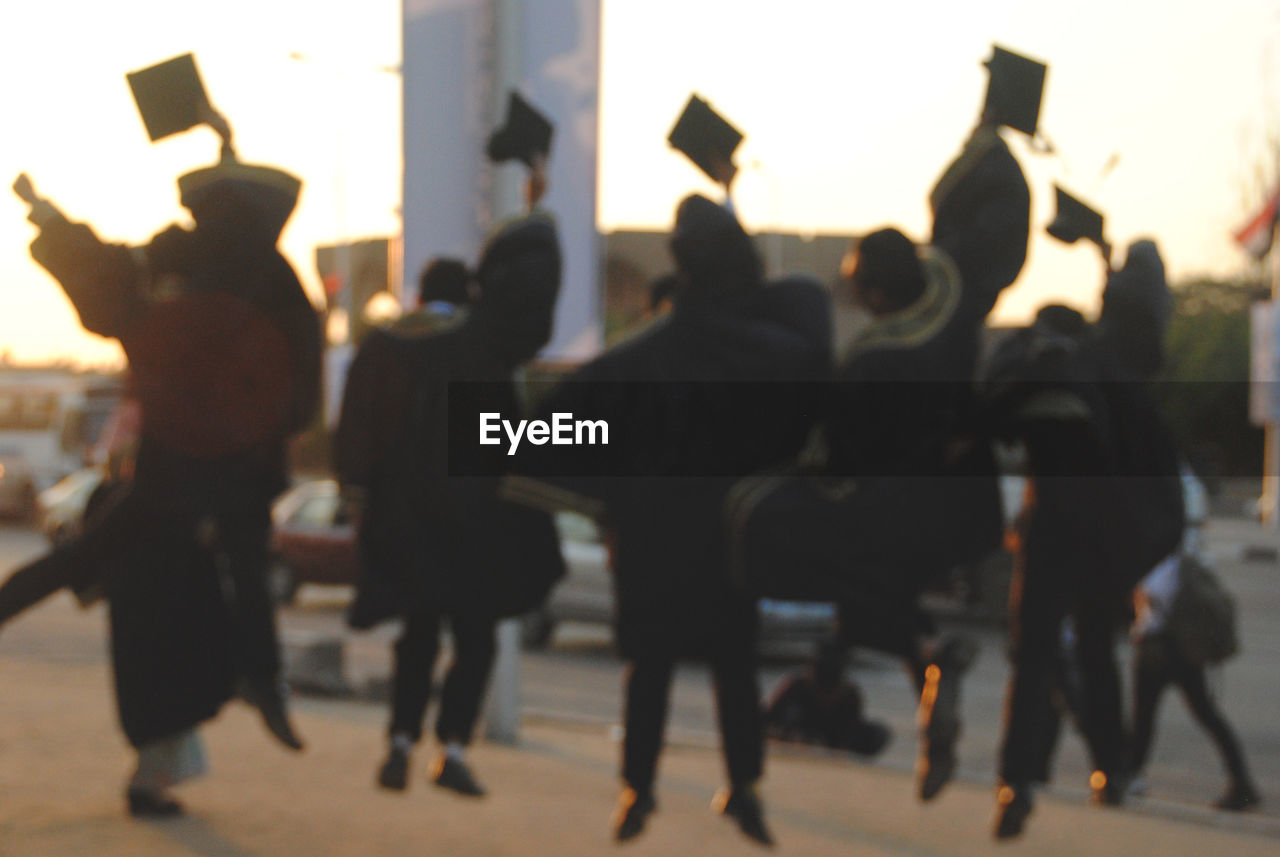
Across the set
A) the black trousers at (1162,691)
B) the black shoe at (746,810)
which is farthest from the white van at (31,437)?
the black shoe at (746,810)

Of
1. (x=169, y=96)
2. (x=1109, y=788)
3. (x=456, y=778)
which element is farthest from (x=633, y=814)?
(x=169, y=96)

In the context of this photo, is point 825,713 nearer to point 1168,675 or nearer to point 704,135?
point 704,135

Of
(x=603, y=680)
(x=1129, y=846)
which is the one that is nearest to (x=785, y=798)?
(x=1129, y=846)

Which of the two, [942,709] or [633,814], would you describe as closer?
[942,709]

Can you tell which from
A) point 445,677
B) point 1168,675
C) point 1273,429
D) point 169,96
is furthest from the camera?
point 1273,429

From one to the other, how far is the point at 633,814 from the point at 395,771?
67cm

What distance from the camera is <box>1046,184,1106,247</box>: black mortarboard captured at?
362 centimetres

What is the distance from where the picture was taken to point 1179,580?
5.96 m

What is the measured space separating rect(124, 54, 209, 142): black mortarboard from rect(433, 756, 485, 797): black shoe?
173 cm

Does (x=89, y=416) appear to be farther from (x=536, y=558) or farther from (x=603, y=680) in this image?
(x=536, y=558)

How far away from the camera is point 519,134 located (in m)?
3.75

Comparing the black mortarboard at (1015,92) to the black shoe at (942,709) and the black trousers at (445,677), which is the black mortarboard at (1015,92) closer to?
the black shoe at (942,709)

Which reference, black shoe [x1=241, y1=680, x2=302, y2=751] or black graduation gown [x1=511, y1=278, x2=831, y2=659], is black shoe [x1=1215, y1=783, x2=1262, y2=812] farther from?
black shoe [x1=241, y1=680, x2=302, y2=751]

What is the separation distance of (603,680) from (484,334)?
9.15 metres
